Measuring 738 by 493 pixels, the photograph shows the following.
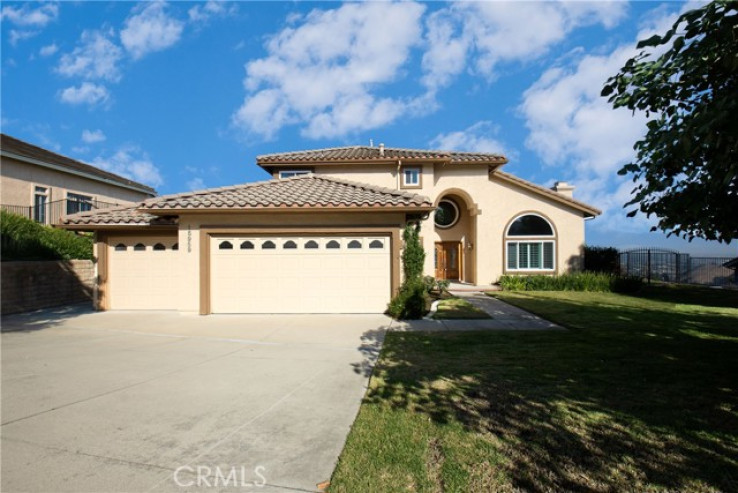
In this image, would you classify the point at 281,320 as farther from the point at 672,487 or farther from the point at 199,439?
the point at 672,487

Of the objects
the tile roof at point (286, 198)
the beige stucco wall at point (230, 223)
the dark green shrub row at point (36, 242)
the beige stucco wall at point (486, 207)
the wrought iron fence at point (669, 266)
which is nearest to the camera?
the tile roof at point (286, 198)

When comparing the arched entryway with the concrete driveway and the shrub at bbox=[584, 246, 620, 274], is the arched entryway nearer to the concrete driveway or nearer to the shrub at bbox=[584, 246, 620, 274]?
the shrub at bbox=[584, 246, 620, 274]

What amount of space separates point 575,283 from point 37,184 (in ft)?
91.7

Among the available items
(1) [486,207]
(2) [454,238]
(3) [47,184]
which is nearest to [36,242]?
(3) [47,184]

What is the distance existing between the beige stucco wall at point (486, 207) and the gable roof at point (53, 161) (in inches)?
560

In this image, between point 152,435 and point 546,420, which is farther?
point 546,420

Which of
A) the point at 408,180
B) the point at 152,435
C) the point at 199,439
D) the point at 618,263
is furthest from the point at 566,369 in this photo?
the point at 618,263

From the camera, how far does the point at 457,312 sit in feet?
36.3

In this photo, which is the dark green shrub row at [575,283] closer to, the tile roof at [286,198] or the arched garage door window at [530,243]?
the arched garage door window at [530,243]

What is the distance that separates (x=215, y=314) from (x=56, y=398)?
634cm

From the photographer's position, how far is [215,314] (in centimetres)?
1094

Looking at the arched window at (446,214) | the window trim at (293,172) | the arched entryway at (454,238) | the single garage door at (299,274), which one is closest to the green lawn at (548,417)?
the single garage door at (299,274)

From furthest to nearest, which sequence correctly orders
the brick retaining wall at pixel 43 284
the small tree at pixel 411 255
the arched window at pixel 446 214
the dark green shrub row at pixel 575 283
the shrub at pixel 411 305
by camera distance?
the arched window at pixel 446 214 → the dark green shrub row at pixel 575 283 → the brick retaining wall at pixel 43 284 → the small tree at pixel 411 255 → the shrub at pixel 411 305

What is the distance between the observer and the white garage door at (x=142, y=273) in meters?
12.0
